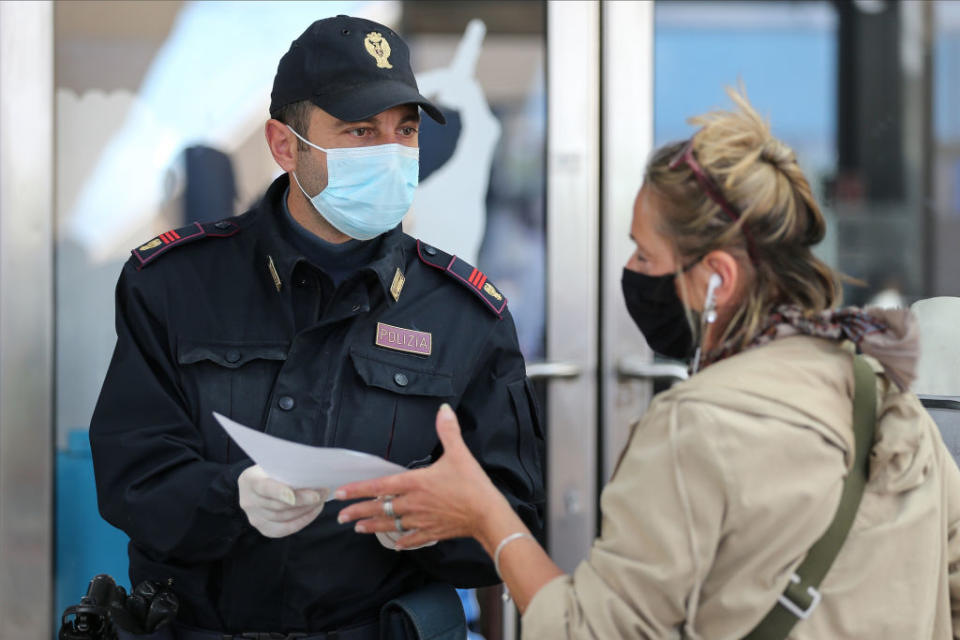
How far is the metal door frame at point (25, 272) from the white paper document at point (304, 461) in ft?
5.07

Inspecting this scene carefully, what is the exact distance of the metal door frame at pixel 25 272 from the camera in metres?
2.87

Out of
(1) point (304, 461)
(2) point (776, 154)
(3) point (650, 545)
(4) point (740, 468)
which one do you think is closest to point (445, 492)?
(1) point (304, 461)

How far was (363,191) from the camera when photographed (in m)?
1.99

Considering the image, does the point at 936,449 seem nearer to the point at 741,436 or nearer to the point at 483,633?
the point at 741,436

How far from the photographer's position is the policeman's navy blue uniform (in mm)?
1817

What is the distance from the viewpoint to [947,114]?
3387 mm

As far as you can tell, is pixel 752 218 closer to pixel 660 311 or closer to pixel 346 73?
pixel 660 311

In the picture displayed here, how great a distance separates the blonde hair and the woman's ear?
11 millimetres

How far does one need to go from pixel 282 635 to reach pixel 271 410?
1.26 feet

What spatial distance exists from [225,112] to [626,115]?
3.76 ft

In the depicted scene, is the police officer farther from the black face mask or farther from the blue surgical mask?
the black face mask

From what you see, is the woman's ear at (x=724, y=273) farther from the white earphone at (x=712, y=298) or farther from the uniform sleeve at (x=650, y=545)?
the uniform sleeve at (x=650, y=545)

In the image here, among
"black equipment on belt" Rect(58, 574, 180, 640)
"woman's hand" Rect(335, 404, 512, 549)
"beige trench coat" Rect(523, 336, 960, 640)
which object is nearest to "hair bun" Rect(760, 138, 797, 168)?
"beige trench coat" Rect(523, 336, 960, 640)

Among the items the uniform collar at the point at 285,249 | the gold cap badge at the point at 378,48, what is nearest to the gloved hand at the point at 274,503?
the uniform collar at the point at 285,249
